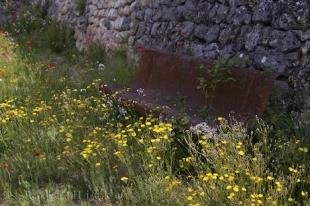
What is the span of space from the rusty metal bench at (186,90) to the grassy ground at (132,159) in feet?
0.80

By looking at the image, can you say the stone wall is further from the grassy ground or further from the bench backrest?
the grassy ground

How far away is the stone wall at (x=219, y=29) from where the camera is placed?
471 cm

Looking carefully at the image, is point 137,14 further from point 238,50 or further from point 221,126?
point 221,126

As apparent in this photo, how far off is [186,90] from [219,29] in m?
0.89

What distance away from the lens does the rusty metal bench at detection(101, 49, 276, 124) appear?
4.61 metres

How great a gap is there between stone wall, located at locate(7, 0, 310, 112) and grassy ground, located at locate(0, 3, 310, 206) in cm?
88

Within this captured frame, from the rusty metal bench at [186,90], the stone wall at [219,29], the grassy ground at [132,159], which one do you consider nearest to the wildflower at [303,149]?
the grassy ground at [132,159]

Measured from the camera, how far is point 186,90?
563 centimetres

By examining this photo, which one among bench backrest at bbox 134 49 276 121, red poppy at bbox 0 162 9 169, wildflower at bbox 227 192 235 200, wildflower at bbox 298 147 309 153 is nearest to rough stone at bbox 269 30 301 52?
bench backrest at bbox 134 49 276 121

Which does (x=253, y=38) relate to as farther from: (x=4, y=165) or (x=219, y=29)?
(x=4, y=165)

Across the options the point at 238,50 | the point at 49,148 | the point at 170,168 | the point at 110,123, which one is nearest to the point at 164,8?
the point at 238,50

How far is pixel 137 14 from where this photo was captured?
25.9 feet

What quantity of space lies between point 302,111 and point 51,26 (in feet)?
24.1

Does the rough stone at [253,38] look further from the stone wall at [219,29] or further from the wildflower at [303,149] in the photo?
the wildflower at [303,149]
